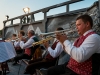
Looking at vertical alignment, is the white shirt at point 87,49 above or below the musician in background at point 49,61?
above

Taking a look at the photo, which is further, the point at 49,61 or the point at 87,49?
the point at 49,61

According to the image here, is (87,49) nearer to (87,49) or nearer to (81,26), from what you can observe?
(87,49)

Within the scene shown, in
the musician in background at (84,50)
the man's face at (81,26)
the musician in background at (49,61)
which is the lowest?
the musician in background at (49,61)

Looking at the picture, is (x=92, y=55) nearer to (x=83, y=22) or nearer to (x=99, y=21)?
(x=83, y=22)

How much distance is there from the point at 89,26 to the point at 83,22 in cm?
9

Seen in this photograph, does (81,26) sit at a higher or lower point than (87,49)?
higher

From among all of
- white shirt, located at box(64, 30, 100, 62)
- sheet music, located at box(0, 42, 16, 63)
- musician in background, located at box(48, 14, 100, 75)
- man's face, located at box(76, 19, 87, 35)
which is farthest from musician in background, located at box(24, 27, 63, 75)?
white shirt, located at box(64, 30, 100, 62)

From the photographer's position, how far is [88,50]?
68.7 inches

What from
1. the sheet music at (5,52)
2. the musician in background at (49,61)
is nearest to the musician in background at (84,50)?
the musician in background at (49,61)

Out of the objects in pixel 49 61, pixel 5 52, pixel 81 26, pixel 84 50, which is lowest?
pixel 49 61

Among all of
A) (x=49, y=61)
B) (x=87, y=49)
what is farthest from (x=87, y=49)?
(x=49, y=61)

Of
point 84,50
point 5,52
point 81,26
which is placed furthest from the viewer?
point 5,52

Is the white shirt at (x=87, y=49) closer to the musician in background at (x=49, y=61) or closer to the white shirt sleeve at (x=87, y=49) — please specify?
the white shirt sleeve at (x=87, y=49)

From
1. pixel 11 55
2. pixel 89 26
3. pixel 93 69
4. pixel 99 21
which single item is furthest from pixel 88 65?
pixel 11 55
